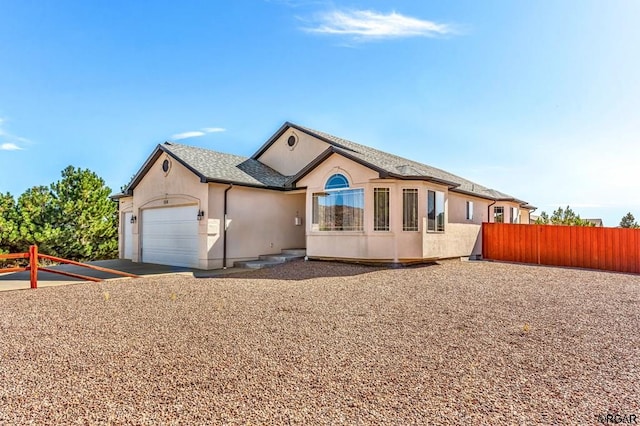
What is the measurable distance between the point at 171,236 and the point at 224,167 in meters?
3.79

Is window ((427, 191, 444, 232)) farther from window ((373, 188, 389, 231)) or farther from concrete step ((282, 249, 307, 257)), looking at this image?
concrete step ((282, 249, 307, 257))

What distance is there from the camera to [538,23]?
10891 mm

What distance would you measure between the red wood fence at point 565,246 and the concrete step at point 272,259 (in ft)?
31.6

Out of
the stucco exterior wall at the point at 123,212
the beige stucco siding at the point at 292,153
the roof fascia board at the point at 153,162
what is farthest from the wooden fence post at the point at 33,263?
the beige stucco siding at the point at 292,153

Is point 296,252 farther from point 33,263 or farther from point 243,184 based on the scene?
point 33,263

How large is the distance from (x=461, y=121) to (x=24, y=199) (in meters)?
26.2

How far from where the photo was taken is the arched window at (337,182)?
45.8 ft

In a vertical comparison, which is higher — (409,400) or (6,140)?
(6,140)

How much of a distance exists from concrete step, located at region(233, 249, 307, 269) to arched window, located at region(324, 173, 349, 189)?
3.35 metres

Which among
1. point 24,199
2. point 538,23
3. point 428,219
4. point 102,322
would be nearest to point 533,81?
point 538,23

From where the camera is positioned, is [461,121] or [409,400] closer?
[409,400]

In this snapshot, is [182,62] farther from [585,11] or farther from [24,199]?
[24,199]

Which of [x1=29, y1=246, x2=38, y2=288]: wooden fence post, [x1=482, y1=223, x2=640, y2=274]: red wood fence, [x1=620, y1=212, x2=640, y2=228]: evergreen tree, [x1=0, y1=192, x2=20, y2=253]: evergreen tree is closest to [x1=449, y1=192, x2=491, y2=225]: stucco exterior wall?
[x1=482, y1=223, x2=640, y2=274]: red wood fence

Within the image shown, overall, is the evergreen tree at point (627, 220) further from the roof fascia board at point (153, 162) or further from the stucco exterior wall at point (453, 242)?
the roof fascia board at point (153, 162)
